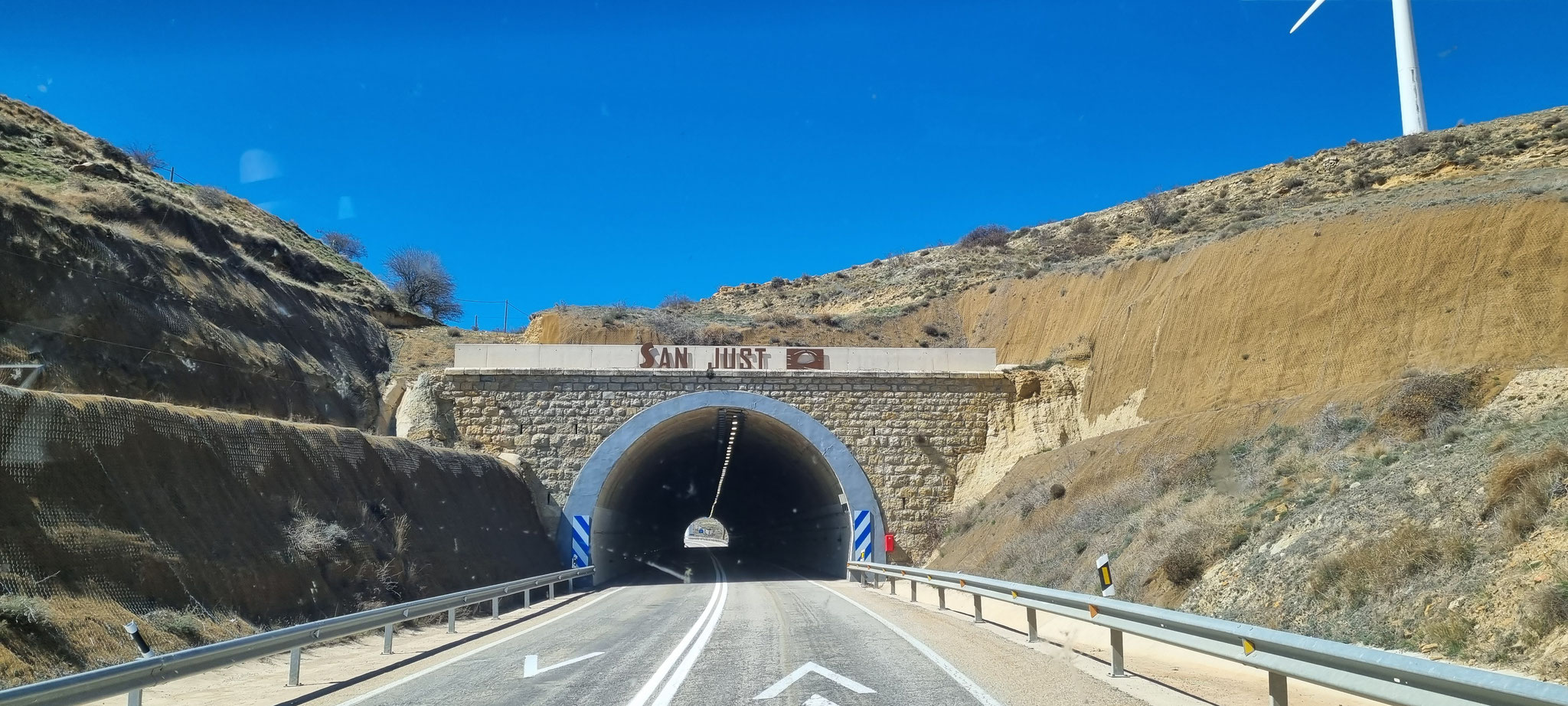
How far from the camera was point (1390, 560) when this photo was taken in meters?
9.57

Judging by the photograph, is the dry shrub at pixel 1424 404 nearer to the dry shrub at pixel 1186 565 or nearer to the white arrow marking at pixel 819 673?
the dry shrub at pixel 1186 565

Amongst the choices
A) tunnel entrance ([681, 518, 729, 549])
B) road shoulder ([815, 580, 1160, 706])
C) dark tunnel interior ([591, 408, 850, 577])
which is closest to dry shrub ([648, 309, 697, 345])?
dark tunnel interior ([591, 408, 850, 577])

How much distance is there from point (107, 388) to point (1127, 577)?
66.3 ft

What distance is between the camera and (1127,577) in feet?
47.5

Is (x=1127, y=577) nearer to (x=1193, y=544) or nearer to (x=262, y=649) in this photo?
(x=1193, y=544)

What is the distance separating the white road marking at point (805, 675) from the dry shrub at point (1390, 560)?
5.24 m

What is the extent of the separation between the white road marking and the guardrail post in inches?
115

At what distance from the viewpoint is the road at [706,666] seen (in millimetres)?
7797

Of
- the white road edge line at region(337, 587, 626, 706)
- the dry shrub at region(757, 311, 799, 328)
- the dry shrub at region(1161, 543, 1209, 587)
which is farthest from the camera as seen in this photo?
the dry shrub at region(757, 311, 799, 328)

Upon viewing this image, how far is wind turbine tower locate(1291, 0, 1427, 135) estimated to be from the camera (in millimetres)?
43188

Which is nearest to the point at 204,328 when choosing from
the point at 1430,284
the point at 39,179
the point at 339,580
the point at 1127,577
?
the point at 39,179

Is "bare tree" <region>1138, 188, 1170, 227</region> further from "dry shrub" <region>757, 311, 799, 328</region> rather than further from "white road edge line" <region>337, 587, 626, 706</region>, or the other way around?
"white road edge line" <region>337, 587, 626, 706</region>

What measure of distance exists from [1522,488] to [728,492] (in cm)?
4425

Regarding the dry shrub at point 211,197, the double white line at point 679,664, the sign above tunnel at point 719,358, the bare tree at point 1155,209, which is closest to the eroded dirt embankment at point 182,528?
the double white line at point 679,664
